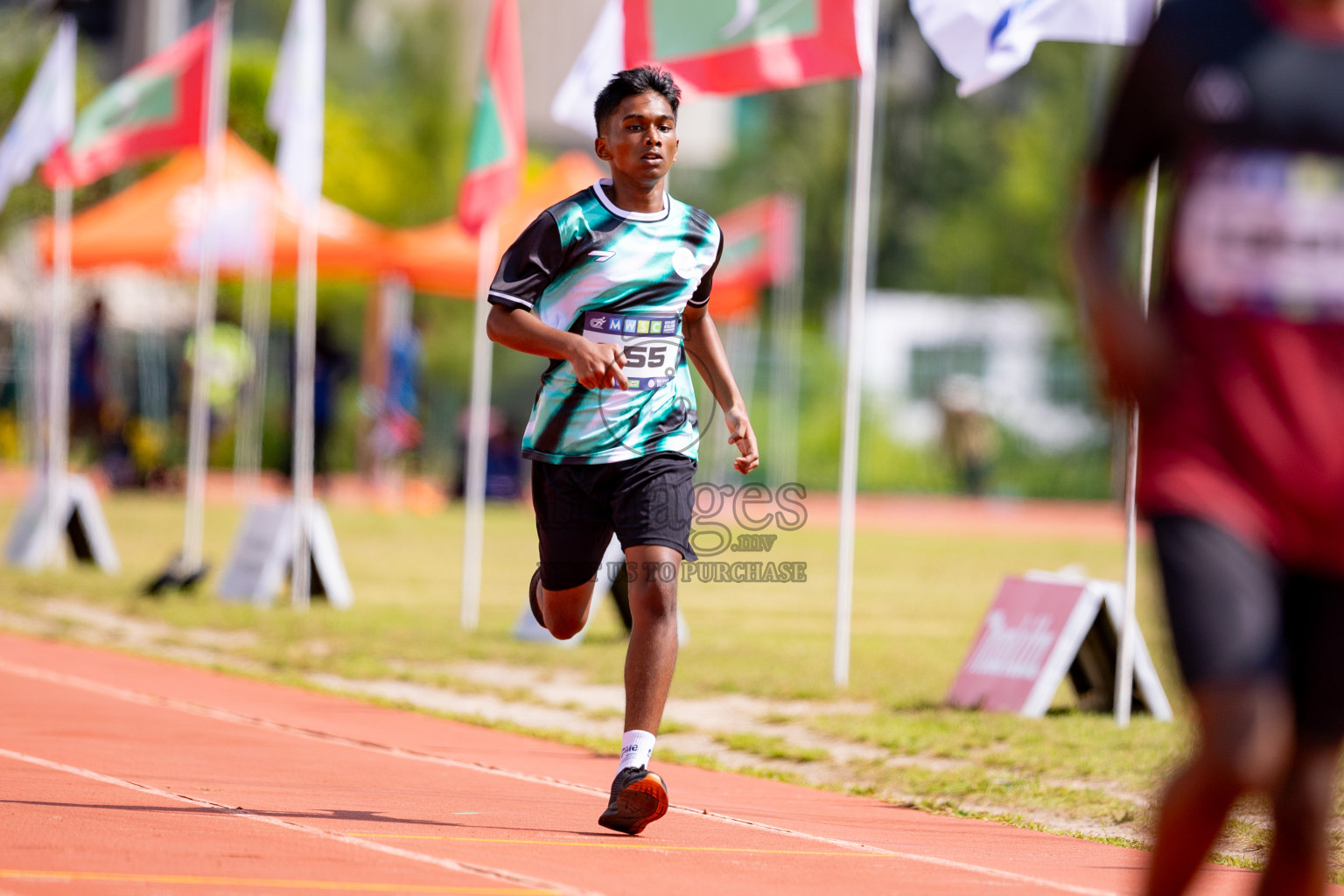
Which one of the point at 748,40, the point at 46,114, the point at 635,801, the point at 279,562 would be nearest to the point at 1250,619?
the point at 635,801

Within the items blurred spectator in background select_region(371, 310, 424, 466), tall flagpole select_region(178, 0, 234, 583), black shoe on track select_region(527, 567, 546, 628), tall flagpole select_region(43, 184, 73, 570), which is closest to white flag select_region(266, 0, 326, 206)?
tall flagpole select_region(178, 0, 234, 583)

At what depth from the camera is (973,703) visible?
943cm

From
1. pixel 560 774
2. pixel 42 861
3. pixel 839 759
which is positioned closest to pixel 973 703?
pixel 839 759

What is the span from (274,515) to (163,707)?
5272 mm

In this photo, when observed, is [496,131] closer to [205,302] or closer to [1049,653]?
[205,302]

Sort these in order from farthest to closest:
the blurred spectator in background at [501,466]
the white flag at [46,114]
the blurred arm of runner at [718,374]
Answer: the blurred spectator in background at [501,466] → the white flag at [46,114] → the blurred arm of runner at [718,374]

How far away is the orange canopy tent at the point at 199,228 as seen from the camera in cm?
2125

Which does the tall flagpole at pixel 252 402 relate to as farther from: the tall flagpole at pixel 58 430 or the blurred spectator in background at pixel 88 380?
the tall flagpole at pixel 58 430

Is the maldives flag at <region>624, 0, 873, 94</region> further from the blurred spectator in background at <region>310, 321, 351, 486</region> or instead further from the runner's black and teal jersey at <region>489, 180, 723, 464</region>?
the blurred spectator in background at <region>310, 321, 351, 486</region>

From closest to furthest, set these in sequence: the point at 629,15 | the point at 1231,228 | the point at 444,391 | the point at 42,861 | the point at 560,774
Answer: the point at 1231,228 → the point at 42,861 → the point at 560,774 → the point at 629,15 → the point at 444,391

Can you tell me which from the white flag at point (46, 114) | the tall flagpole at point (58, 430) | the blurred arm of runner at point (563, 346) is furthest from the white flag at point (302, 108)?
the blurred arm of runner at point (563, 346)

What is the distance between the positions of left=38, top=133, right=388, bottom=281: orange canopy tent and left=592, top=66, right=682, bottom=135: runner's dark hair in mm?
15122

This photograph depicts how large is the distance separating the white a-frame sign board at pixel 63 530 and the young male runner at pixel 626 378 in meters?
10.5

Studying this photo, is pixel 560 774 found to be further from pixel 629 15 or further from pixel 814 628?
pixel 814 628
